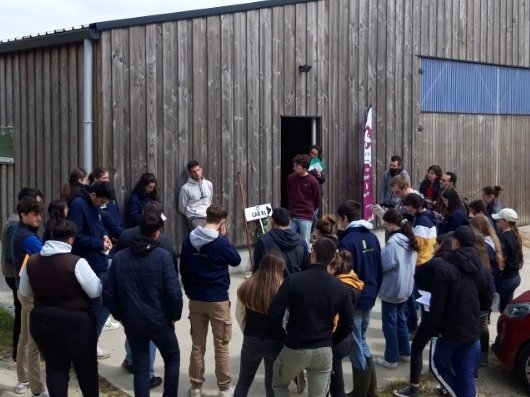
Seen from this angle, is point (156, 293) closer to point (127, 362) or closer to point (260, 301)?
point (260, 301)

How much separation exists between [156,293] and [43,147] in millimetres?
5966

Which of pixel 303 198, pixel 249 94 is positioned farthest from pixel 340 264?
pixel 249 94

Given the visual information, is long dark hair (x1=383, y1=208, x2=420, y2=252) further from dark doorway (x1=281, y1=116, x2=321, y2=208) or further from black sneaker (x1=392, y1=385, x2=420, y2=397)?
dark doorway (x1=281, y1=116, x2=321, y2=208)

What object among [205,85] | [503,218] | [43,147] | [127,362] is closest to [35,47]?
[43,147]

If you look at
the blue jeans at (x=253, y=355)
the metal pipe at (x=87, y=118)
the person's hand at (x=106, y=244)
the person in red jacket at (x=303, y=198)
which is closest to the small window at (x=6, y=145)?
the metal pipe at (x=87, y=118)

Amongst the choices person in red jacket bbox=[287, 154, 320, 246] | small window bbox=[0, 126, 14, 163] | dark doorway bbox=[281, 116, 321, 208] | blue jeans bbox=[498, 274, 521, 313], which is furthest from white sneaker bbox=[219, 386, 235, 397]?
dark doorway bbox=[281, 116, 321, 208]

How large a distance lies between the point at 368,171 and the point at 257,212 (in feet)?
8.47

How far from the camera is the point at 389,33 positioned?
44.4ft

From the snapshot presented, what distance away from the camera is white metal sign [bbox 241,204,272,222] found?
11.3 m

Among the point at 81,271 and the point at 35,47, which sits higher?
the point at 35,47

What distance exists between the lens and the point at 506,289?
309 inches

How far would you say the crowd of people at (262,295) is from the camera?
5438mm

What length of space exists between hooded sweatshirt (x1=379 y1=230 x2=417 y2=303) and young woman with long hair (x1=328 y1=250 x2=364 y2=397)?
1147mm

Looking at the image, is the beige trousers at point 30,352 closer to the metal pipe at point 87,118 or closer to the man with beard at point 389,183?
the metal pipe at point 87,118
